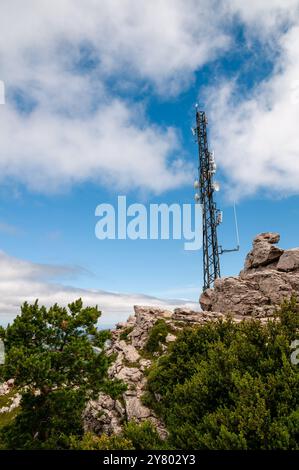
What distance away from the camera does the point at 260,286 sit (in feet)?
160

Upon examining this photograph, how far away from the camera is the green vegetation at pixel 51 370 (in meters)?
22.4

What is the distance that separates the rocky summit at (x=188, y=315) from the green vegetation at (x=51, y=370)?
10.8 feet

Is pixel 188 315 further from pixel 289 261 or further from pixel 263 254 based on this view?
pixel 289 261

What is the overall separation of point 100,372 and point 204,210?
128 feet

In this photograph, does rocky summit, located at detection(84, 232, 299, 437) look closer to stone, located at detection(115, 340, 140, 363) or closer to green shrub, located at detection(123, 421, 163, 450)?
stone, located at detection(115, 340, 140, 363)

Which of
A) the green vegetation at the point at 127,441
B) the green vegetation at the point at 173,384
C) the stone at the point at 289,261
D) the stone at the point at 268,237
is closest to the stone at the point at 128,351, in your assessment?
the green vegetation at the point at 173,384

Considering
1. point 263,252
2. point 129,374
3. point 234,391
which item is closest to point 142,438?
point 234,391

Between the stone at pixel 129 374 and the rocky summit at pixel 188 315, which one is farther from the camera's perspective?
the stone at pixel 129 374

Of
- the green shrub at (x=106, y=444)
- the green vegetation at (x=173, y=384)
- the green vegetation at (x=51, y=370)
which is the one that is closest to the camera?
the green shrub at (x=106, y=444)

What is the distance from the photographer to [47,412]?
24.9m

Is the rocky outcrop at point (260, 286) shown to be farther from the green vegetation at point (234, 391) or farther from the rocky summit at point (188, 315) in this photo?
the green vegetation at point (234, 391)
